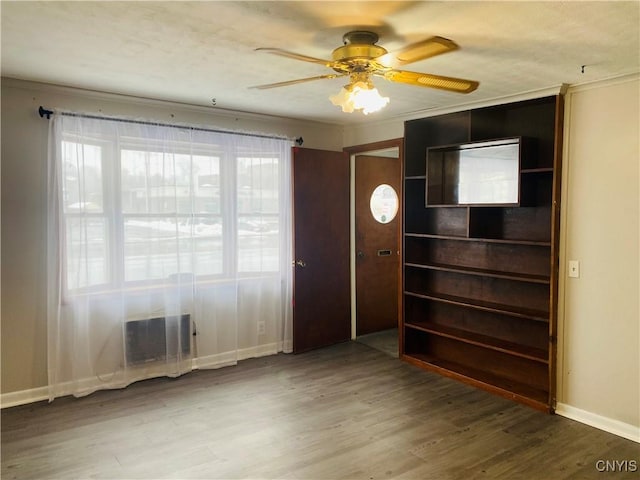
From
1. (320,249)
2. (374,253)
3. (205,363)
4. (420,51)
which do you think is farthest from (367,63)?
(374,253)

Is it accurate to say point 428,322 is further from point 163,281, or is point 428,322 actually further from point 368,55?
point 368,55

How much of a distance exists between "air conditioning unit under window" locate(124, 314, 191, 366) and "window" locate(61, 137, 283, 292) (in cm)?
36

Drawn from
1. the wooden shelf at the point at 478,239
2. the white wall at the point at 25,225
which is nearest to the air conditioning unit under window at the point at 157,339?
the white wall at the point at 25,225

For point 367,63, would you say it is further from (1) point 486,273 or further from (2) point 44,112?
(2) point 44,112

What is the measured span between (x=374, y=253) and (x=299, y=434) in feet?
9.03

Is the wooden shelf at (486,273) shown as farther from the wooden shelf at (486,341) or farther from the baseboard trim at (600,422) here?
the baseboard trim at (600,422)

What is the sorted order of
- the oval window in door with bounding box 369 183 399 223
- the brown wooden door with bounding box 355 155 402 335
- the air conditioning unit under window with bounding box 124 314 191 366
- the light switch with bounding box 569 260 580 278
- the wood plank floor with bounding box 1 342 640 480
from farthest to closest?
the oval window in door with bounding box 369 183 399 223 → the brown wooden door with bounding box 355 155 402 335 → the air conditioning unit under window with bounding box 124 314 191 366 → the light switch with bounding box 569 260 580 278 → the wood plank floor with bounding box 1 342 640 480

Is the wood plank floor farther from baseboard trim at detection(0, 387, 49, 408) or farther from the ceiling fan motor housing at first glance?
the ceiling fan motor housing

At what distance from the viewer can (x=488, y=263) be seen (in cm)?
390

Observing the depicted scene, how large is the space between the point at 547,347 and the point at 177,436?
2823 mm

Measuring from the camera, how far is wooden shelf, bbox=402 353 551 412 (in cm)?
340

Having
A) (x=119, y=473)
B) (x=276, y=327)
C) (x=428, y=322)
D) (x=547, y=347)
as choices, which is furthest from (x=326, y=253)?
(x=119, y=473)

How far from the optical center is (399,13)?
1.98m

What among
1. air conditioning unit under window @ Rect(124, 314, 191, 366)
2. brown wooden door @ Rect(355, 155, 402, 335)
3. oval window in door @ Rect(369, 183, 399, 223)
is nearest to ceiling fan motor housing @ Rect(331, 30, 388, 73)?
air conditioning unit under window @ Rect(124, 314, 191, 366)
